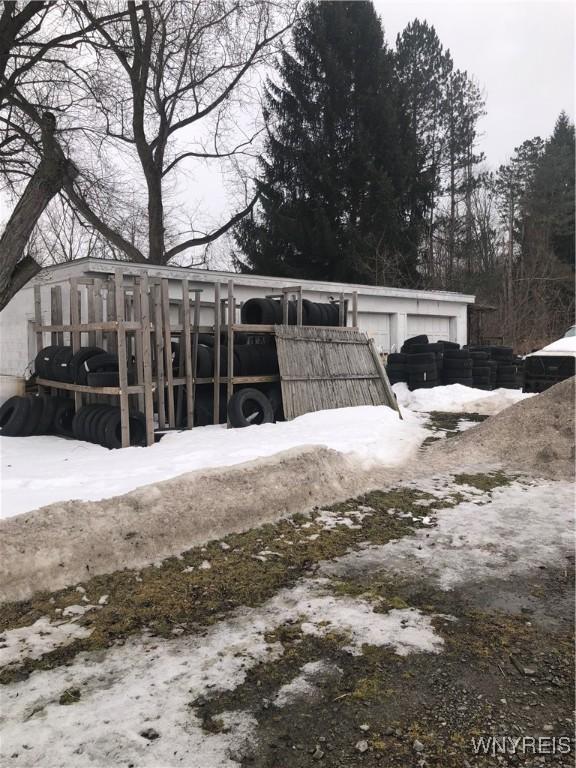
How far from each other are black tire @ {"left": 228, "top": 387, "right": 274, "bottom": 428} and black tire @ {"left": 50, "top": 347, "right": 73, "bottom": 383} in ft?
9.14

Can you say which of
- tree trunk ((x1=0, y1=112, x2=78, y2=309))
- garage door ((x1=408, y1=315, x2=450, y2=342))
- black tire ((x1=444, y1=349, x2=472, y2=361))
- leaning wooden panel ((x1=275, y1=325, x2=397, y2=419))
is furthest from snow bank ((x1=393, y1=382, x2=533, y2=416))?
tree trunk ((x1=0, y1=112, x2=78, y2=309))

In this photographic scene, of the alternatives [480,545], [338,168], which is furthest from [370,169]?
[480,545]

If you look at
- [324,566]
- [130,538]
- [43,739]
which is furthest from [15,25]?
[43,739]

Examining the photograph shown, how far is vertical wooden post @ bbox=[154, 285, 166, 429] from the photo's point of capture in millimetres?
9738

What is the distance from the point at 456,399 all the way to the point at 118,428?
9415mm

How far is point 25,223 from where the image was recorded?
26.2 feet

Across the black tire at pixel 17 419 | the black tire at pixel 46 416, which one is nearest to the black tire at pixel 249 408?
the black tire at pixel 46 416

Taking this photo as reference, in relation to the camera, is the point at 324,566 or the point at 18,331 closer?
the point at 324,566

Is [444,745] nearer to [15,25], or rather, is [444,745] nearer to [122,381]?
[122,381]

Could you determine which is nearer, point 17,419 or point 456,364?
point 17,419

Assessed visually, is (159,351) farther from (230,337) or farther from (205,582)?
(205,582)

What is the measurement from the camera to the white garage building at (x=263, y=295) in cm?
1322

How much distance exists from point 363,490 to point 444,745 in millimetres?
4433

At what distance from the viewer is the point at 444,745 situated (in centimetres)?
256
